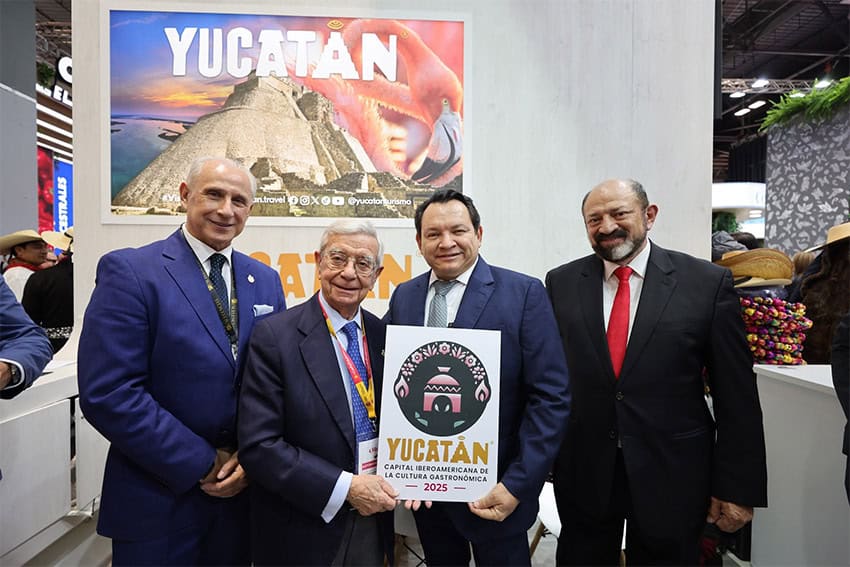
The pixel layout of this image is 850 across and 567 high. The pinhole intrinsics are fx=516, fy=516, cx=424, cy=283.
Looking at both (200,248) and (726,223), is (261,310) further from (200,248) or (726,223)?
(726,223)

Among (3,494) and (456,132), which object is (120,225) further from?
(456,132)

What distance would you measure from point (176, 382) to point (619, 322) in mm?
1580

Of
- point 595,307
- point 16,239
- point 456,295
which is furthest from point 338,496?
point 16,239

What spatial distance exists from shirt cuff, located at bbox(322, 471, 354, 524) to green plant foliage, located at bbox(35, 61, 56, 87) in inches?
414

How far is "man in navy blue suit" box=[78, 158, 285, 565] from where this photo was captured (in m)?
1.60

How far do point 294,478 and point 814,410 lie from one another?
2529mm

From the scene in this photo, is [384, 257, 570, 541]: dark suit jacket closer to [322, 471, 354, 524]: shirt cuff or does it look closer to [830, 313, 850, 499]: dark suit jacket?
[322, 471, 354, 524]: shirt cuff

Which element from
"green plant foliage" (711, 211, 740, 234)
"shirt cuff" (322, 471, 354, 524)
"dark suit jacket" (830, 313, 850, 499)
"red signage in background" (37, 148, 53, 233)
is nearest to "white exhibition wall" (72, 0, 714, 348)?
"dark suit jacket" (830, 313, 850, 499)

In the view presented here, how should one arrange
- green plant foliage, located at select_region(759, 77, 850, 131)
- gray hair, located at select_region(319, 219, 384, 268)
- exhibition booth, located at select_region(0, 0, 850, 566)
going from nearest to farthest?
1. gray hair, located at select_region(319, 219, 384, 268)
2. exhibition booth, located at select_region(0, 0, 850, 566)
3. green plant foliage, located at select_region(759, 77, 850, 131)

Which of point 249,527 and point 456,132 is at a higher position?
point 456,132

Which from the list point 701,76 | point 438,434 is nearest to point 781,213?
point 701,76

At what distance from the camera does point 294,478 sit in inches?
59.6

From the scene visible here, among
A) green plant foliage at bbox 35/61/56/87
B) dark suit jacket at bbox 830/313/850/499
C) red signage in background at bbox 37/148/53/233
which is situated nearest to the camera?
dark suit jacket at bbox 830/313/850/499

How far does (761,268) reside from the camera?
3.56 metres
